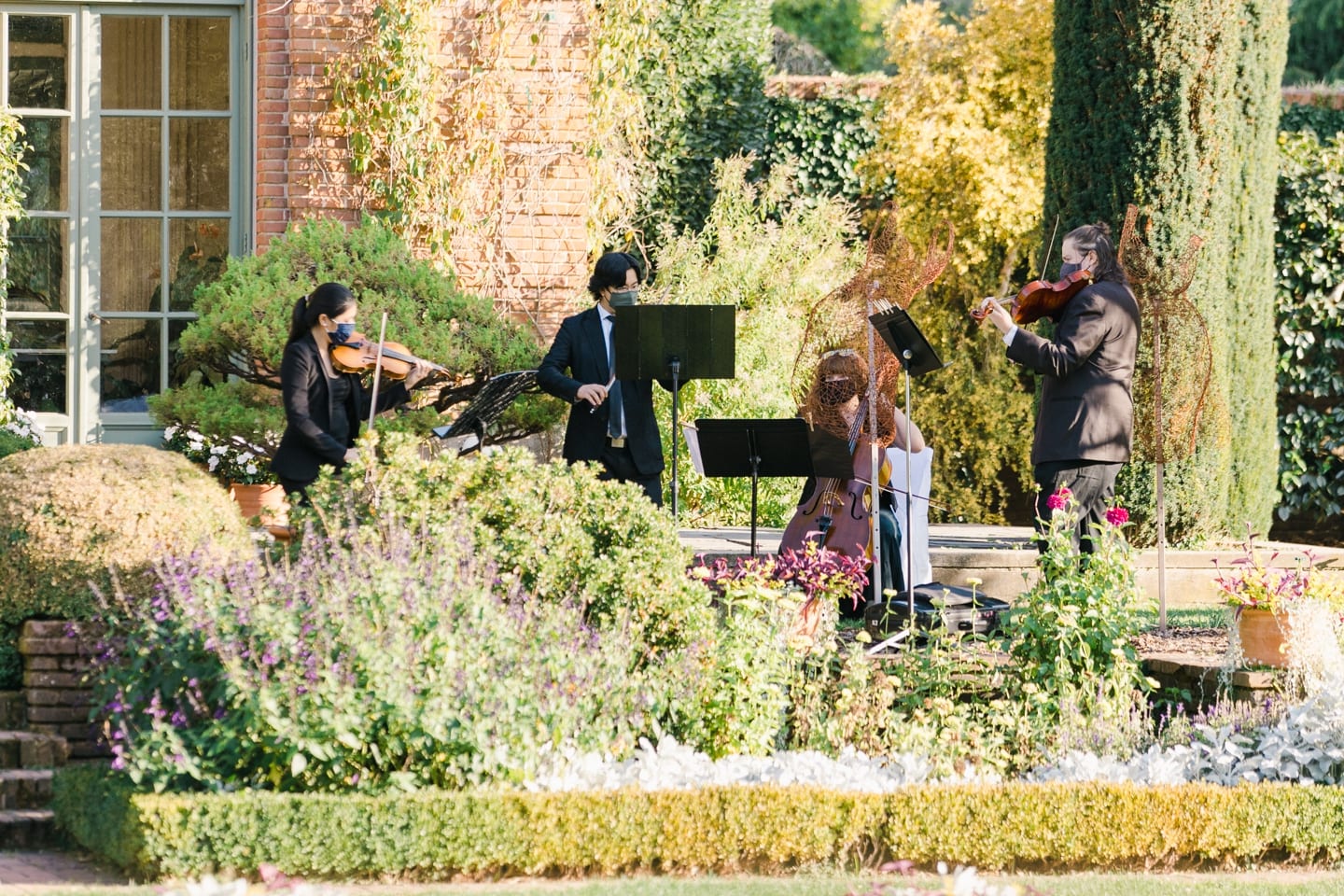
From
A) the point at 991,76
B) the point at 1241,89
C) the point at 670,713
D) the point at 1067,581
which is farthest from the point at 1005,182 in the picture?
the point at 670,713

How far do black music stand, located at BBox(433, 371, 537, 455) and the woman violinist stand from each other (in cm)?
56

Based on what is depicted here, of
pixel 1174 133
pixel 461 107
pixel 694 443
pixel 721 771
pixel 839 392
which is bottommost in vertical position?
pixel 721 771

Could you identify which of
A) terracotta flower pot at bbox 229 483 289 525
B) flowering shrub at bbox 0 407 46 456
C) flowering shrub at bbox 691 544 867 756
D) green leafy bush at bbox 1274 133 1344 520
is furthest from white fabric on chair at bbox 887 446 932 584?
green leafy bush at bbox 1274 133 1344 520

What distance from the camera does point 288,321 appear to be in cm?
860

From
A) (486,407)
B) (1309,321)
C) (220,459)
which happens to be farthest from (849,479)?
(1309,321)

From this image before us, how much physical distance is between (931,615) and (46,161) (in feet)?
22.5

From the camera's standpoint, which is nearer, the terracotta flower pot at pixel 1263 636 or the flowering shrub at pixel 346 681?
the flowering shrub at pixel 346 681

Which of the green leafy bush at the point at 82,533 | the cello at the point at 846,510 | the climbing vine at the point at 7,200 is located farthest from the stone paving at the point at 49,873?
the climbing vine at the point at 7,200

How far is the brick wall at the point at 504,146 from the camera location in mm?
10625

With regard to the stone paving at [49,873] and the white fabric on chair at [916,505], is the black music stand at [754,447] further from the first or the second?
the stone paving at [49,873]

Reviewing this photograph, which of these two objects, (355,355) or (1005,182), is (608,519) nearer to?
(355,355)

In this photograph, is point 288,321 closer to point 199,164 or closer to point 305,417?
point 305,417

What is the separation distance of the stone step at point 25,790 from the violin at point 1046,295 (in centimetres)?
452

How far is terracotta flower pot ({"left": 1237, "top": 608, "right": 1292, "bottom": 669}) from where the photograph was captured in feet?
22.1
